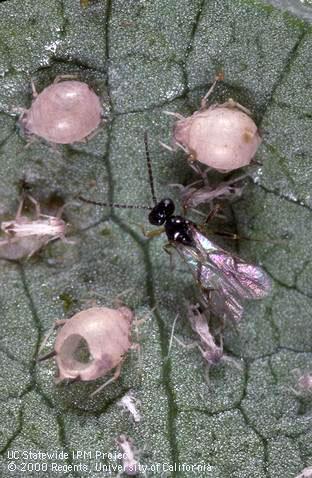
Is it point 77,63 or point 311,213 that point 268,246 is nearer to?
point 311,213

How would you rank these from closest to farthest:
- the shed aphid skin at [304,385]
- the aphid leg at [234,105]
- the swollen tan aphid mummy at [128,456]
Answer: the aphid leg at [234,105], the swollen tan aphid mummy at [128,456], the shed aphid skin at [304,385]

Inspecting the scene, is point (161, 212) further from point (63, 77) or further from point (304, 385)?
point (304, 385)

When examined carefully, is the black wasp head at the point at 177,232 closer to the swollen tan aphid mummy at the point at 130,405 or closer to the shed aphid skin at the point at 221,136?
the shed aphid skin at the point at 221,136

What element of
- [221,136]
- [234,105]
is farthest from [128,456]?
[234,105]

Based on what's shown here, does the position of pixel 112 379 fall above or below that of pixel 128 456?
above

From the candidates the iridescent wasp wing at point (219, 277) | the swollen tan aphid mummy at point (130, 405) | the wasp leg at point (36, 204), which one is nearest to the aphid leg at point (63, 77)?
the wasp leg at point (36, 204)

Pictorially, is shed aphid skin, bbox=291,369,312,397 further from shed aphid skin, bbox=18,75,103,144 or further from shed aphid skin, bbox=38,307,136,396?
shed aphid skin, bbox=18,75,103,144

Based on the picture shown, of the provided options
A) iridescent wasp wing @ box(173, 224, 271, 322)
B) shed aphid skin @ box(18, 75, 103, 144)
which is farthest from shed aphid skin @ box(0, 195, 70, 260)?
iridescent wasp wing @ box(173, 224, 271, 322)
